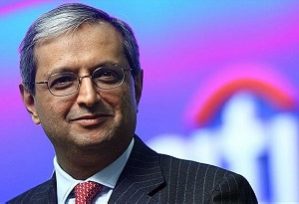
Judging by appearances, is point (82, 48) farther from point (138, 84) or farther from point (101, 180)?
point (101, 180)

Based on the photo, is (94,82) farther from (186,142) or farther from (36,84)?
(186,142)

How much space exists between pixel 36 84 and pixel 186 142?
0.58 meters

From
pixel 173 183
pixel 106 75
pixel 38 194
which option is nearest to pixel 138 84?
pixel 106 75

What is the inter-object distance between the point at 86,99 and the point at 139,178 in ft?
0.73

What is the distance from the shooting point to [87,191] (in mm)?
1320

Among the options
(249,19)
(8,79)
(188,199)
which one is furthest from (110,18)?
(8,79)

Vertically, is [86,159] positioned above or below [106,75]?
below

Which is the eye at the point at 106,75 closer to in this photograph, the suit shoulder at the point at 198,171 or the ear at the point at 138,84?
the ear at the point at 138,84

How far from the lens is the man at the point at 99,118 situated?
126 cm

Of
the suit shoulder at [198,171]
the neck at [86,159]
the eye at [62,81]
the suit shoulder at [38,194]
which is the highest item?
the eye at [62,81]

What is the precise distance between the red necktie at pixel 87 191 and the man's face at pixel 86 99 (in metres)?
0.09

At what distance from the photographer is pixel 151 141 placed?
1828mm

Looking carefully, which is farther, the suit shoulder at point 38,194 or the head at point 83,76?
the suit shoulder at point 38,194

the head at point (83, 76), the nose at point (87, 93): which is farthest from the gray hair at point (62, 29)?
the nose at point (87, 93)
